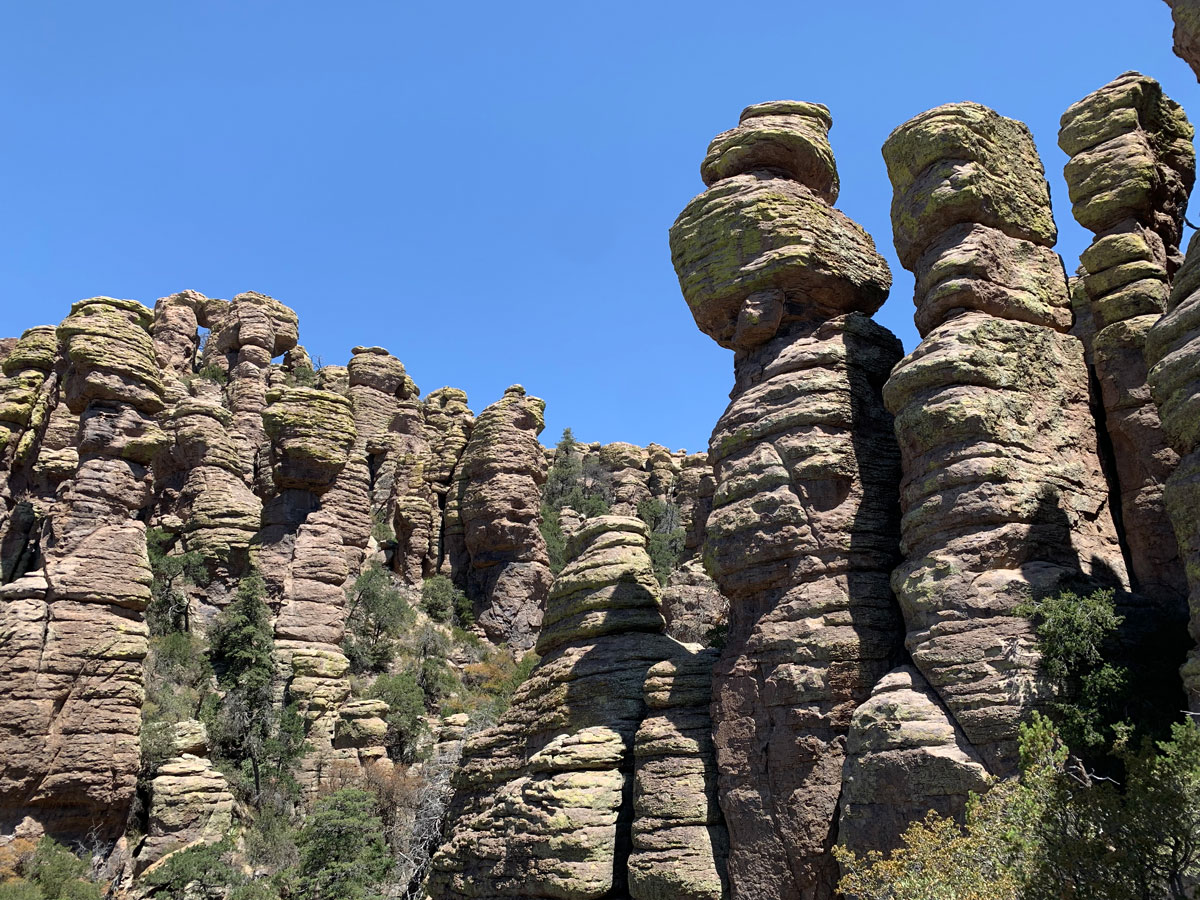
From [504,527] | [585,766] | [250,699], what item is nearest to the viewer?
[585,766]

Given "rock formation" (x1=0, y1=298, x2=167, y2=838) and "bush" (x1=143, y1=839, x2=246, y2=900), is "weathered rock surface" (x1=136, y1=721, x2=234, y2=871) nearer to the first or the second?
"rock formation" (x1=0, y1=298, x2=167, y2=838)

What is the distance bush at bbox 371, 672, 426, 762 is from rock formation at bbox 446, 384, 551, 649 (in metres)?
8.19

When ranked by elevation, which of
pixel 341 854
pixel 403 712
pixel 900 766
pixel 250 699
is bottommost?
pixel 341 854

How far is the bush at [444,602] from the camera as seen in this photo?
4659cm

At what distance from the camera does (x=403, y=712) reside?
1403 inches

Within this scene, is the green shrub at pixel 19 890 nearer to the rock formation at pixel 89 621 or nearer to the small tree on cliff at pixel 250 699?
the rock formation at pixel 89 621

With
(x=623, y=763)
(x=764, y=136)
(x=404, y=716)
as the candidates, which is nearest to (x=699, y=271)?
(x=764, y=136)

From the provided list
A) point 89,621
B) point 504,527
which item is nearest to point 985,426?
point 89,621

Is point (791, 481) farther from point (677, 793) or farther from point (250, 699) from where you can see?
point (250, 699)

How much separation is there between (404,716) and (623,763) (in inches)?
745

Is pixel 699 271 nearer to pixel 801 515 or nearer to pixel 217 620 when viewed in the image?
pixel 801 515

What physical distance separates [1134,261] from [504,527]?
34.4m

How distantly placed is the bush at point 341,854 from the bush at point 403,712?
1117 cm

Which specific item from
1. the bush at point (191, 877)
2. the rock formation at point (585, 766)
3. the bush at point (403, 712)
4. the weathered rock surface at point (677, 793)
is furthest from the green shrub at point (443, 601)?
the weathered rock surface at point (677, 793)
